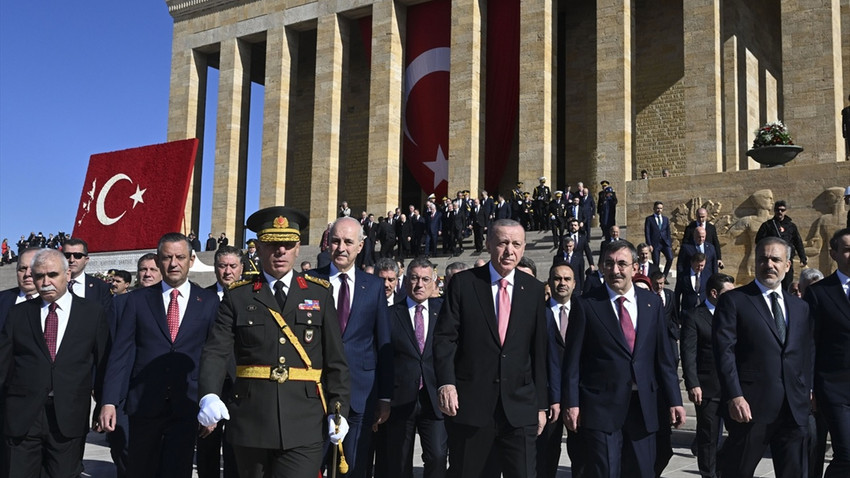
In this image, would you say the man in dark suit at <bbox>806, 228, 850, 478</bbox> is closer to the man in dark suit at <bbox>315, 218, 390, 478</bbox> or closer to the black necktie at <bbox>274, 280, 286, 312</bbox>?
the man in dark suit at <bbox>315, 218, 390, 478</bbox>

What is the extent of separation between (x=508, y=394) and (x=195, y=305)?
198 cm

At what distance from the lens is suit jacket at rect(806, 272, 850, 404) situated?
486 cm

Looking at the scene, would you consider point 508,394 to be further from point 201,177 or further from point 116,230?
point 201,177

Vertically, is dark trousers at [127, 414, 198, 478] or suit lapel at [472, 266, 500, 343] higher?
suit lapel at [472, 266, 500, 343]

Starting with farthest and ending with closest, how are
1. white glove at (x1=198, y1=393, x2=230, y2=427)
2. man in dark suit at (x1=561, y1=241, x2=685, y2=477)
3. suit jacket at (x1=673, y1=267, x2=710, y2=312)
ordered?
suit jacket at (x1=673, y1=267, x2=710, y2=312)
man in dark suit at (x1=561, y1=241, x2=685, y2=477)
white glove at (x1=198, y1=393, x2=230, y2=427)

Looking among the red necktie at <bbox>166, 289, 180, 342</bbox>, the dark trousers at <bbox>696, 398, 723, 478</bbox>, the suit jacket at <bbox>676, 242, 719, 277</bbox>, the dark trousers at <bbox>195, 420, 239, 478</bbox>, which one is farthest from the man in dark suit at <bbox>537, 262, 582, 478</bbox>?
the suit jacket at <bbox>676, 242, 719, 277</bbox>

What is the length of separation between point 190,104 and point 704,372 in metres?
27.3

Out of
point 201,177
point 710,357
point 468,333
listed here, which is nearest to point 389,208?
point 201,177

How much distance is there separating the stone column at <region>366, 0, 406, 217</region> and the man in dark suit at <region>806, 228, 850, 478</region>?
21.0 meters

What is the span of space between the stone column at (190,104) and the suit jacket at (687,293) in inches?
901

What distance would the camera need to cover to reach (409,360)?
18.9ft

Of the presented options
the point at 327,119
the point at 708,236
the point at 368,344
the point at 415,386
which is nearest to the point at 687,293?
the point at 708,236

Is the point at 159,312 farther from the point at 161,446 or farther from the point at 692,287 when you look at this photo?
the point at 692,287

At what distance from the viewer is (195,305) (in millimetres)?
5105
